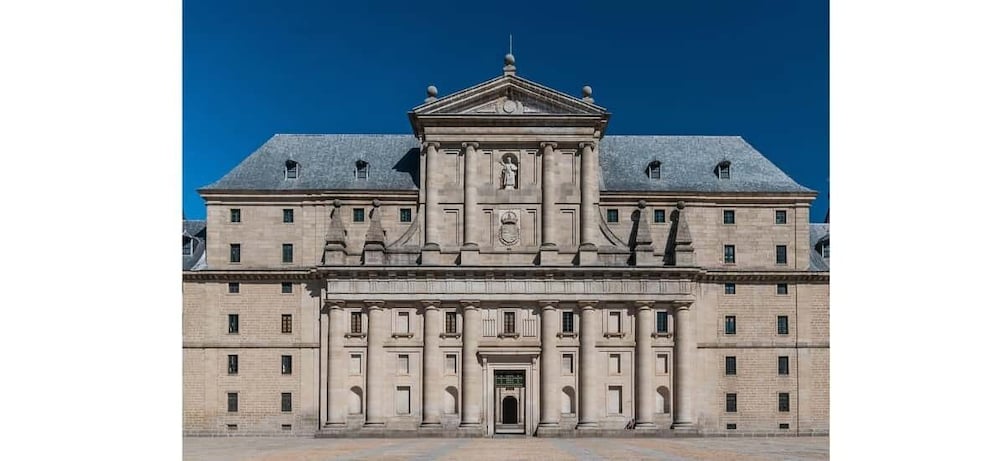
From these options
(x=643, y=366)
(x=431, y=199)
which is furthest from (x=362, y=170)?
(x=643, y=366)

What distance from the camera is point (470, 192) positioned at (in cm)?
4372

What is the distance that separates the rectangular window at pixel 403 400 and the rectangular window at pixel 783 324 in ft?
58.9

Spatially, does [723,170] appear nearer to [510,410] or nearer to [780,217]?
[780,217]

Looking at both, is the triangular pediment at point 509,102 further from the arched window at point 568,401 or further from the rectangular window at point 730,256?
the arched window at point 568,401

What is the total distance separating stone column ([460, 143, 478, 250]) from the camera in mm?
43469

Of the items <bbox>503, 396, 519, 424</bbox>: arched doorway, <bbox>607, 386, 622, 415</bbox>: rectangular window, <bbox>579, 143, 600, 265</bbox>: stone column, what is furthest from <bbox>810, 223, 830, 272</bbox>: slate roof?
<bbox>503, 396, 519, 424</bbox>: arched doorway

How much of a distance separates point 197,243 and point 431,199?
43.1 ft

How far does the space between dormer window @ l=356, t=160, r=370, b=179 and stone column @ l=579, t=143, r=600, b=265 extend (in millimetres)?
10839

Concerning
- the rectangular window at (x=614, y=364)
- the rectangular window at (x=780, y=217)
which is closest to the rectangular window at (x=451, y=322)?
the rectangular window at (x=614, y=364)
